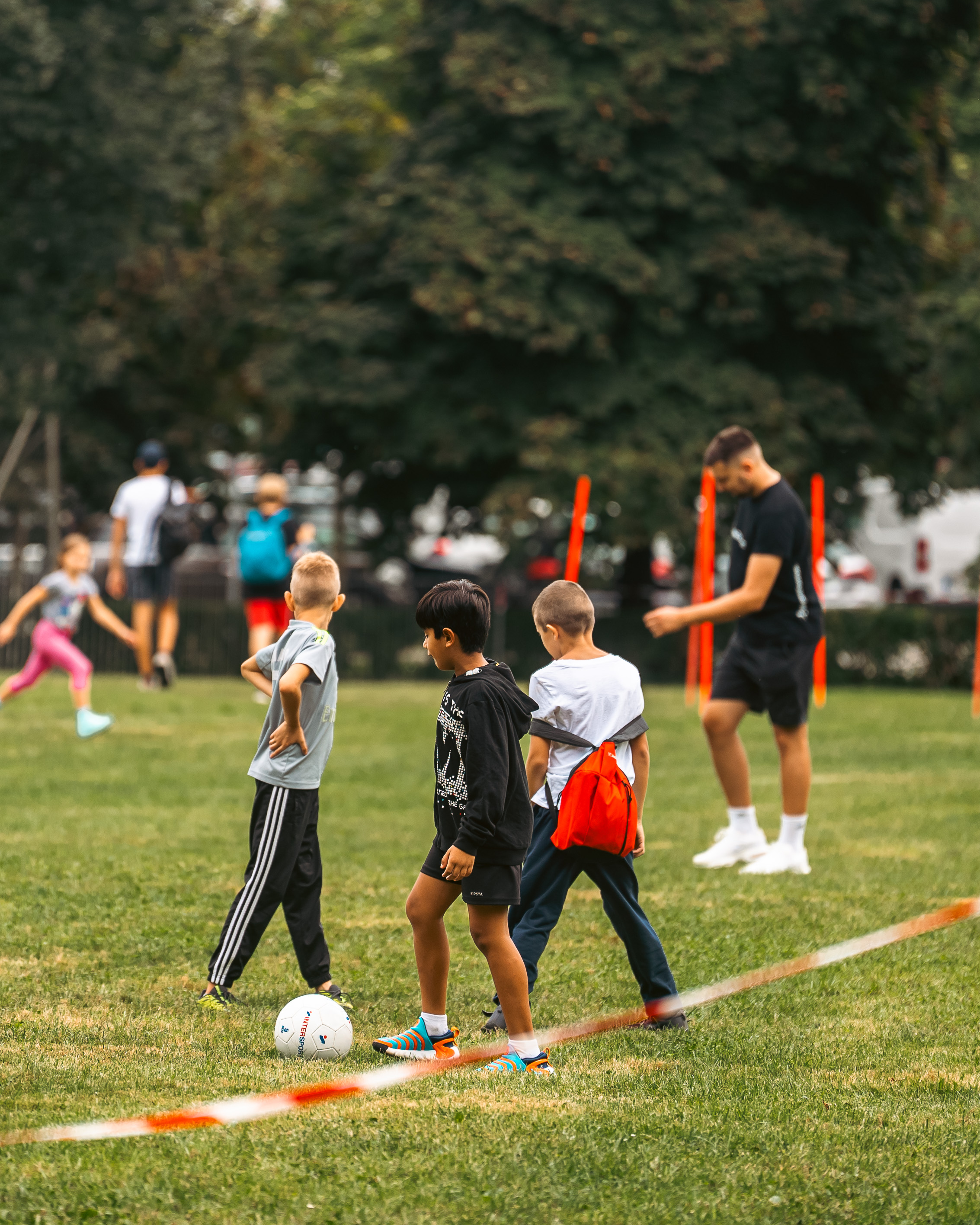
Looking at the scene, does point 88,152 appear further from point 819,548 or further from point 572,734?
point 572,734

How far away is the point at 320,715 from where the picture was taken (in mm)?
5820

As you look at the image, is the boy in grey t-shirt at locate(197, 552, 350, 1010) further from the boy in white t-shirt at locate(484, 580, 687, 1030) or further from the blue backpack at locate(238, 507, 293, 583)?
the blue backpack at locate(238, 507, 293, 583)

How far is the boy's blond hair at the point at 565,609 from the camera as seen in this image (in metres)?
5.35

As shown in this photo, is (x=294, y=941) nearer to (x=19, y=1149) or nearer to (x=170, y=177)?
(x=19, y=1149)

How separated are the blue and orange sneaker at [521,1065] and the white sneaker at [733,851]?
3901mm

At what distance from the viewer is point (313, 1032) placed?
16.6 feet

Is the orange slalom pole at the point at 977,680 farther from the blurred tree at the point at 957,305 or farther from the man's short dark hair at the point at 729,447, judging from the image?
the man's short dark hair at the point at 729,447

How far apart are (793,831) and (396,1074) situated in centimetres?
406

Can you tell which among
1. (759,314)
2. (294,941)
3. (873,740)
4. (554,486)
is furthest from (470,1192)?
(759,314)

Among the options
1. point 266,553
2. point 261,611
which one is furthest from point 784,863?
point 261,611

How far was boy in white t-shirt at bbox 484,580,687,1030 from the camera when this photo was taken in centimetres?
534

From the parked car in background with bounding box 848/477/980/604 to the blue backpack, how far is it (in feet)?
83.2

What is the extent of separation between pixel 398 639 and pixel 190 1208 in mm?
19833

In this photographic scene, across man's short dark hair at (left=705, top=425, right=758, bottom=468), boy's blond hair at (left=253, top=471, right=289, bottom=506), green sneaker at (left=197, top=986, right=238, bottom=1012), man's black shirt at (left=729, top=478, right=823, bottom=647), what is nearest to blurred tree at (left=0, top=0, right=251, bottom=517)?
boy's blond hair at (left=253, top=471, right=289, bottom=506)
